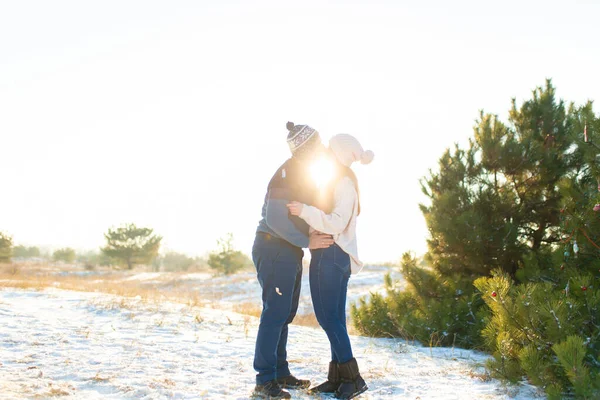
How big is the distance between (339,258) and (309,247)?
24 cm

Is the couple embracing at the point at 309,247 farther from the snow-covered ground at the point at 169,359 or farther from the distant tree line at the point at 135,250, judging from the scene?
the distant tree line at the point at 135,250

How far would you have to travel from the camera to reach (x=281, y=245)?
3342 millimetres

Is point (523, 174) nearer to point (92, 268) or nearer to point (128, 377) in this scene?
point (128, 377)

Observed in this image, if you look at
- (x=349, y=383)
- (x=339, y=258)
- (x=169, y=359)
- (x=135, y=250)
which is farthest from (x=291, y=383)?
(x=135, y=250)

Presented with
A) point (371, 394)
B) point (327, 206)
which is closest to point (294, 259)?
point (327, 206)

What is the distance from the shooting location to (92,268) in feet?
105

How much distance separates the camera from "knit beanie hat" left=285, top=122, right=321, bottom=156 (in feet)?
11.0

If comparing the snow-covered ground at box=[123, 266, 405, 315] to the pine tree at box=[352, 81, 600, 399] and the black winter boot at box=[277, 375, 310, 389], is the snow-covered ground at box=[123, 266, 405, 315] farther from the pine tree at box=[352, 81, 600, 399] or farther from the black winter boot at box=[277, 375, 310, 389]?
the black winter boot at box=[277, 375, 310, 389]

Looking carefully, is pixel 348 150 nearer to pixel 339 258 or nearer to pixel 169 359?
pixel 339 258

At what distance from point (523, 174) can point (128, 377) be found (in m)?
5.76

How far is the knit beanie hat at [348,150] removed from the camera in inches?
133

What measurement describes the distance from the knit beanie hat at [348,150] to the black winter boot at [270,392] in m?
1.72

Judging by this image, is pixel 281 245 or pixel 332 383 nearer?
pixel 281 245

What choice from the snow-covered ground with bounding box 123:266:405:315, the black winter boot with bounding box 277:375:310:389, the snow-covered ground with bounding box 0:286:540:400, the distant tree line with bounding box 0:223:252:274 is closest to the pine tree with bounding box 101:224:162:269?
the distant tree line with bounding box 0:223:252:274
